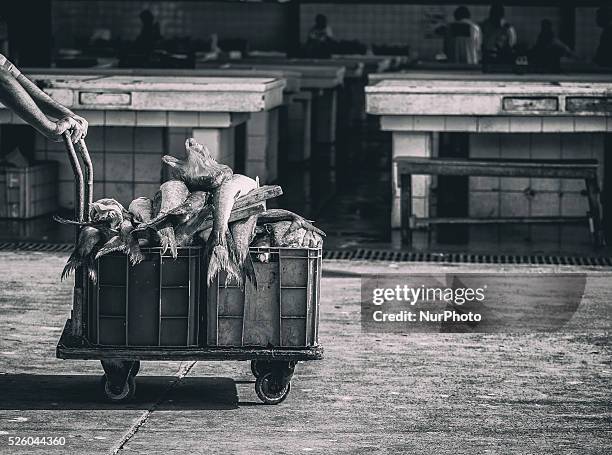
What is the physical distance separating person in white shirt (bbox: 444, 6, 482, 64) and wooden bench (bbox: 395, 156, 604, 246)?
10.6 metres

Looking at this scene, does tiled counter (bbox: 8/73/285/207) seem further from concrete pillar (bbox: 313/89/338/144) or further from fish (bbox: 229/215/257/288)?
concrete pillar (bbox: 313/89/338/144)

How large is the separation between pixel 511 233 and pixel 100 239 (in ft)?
20.8

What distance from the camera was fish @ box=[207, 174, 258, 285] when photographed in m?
6.40

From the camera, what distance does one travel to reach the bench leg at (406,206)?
1141 cm

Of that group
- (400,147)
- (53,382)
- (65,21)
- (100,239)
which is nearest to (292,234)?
(100,239)

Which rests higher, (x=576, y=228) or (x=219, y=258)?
(x=219, y=258)

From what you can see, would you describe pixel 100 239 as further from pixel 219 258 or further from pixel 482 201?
pixel 482 201

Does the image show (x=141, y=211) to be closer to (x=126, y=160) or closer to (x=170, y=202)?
(x=170, y=202)

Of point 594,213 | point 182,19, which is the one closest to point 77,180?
point 594,213

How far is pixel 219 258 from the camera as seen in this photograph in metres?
6.39

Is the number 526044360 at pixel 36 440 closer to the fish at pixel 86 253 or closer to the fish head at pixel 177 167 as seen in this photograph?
the fish at pixel 86 253

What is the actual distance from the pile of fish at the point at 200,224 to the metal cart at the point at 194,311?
0.21ft

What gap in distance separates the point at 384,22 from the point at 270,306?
21.4m

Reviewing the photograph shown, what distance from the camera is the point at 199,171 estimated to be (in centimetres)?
670
